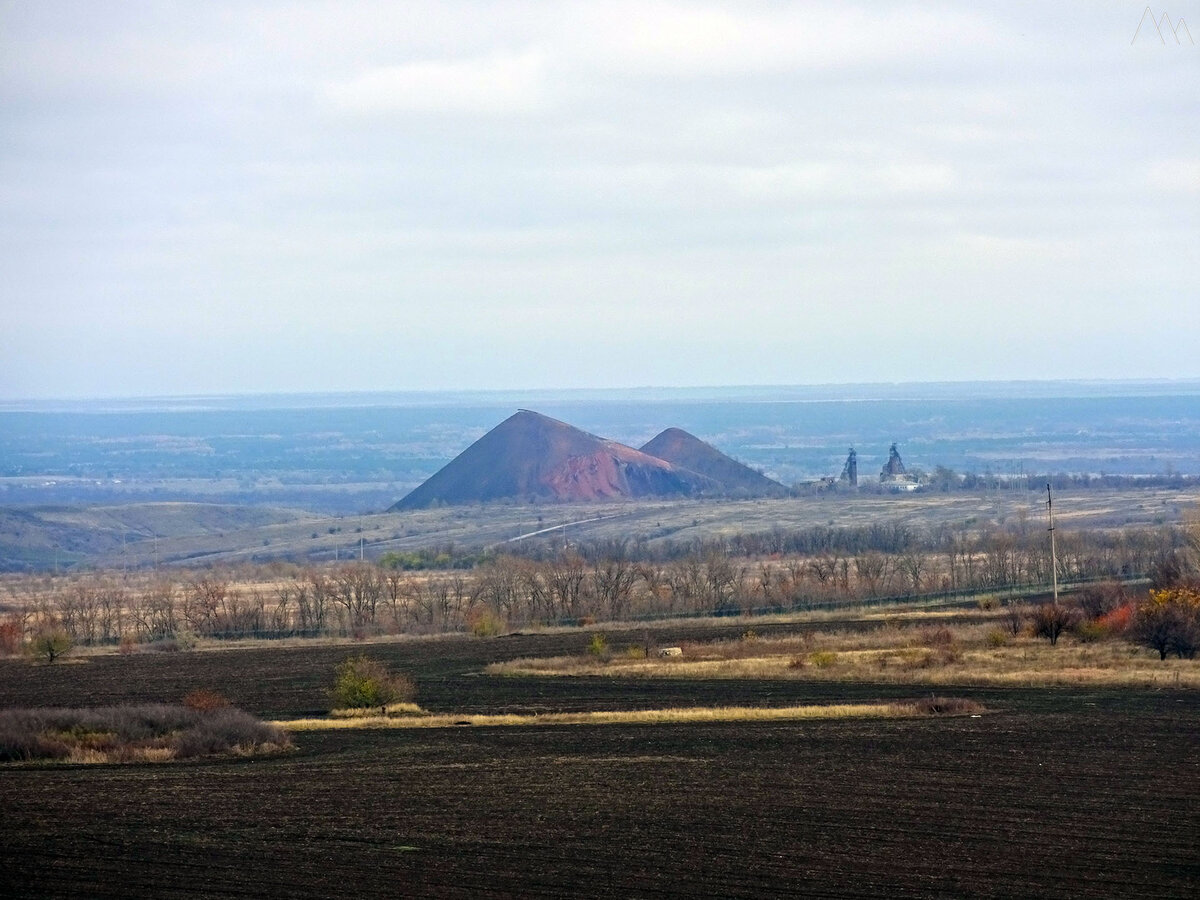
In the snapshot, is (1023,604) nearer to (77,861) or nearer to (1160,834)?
(1160,834)

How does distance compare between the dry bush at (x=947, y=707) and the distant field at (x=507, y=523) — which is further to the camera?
the distant field at (x=507, y=523)

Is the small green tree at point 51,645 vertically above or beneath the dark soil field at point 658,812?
beneath

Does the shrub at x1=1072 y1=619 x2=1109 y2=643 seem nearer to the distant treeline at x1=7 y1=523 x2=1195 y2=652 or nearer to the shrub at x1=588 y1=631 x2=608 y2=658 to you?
the distant treeline at x1=7 y1=523 x2=1195 y2=652

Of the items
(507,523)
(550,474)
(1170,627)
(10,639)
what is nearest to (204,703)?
(1170,627)

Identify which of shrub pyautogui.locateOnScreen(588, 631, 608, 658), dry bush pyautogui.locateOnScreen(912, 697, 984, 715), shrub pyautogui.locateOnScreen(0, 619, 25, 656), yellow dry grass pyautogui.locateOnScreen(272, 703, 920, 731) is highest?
dry bush pyautogui.locateOnScreen(912, 697, 984, 715)

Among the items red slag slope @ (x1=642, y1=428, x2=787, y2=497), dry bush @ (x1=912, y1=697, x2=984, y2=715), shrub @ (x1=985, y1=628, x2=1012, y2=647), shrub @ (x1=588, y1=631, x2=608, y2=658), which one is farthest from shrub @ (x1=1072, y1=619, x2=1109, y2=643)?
red slag slope @ (x1=642, y1=428, x2=787, y2=497)

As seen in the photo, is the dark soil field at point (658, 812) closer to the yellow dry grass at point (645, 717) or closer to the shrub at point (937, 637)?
the yellow dry grass at point (645, 717)

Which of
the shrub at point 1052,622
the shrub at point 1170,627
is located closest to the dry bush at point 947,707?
the shrub at point 1170,627
